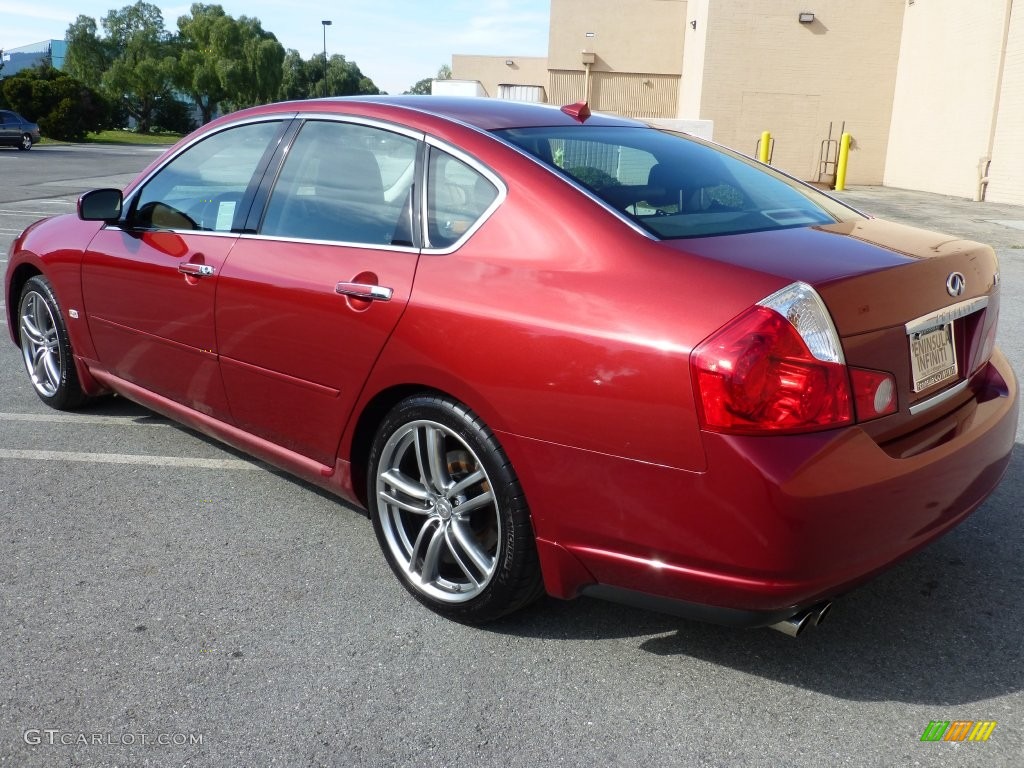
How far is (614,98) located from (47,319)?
1459 inches

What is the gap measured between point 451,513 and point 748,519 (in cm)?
105

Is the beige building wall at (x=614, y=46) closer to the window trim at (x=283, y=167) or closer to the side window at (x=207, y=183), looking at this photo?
the side window at (x=207, y=183)

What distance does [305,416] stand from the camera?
3.41m

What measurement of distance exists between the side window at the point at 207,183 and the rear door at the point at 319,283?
0.78 feet

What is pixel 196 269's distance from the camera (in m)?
3.77

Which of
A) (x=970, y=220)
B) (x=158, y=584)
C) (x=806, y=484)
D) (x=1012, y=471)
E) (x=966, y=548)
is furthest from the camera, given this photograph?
(x=970, y=220)

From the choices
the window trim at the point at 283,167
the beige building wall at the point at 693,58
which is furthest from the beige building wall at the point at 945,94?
the window trim at the point at 283,167

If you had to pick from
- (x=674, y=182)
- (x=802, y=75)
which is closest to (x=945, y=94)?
(x=802, y=75)

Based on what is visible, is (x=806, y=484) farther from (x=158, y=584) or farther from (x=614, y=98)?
(x=614, y=98)

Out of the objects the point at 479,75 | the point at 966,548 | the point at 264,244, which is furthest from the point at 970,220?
the point at 479,75

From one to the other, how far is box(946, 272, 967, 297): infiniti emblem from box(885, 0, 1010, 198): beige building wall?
21216 mm

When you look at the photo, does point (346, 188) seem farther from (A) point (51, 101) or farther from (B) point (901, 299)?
(A) point (51, 101)

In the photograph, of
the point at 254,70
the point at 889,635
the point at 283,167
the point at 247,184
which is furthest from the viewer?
the point at 254,70

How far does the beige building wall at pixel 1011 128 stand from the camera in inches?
786
